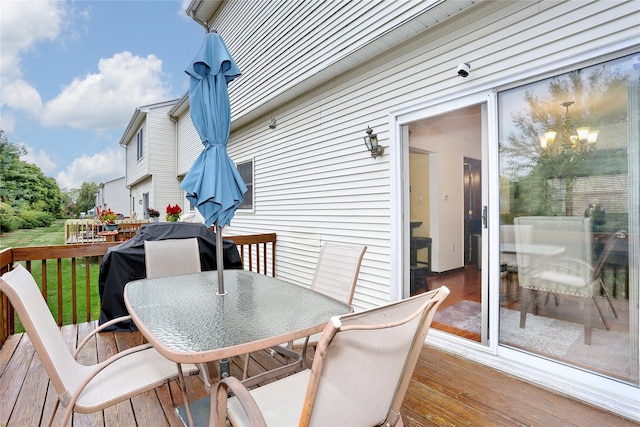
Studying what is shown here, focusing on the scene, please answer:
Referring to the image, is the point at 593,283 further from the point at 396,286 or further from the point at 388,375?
the point at 388,375

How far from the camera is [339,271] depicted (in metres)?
2.62

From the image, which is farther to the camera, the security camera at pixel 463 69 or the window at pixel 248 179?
the window at pixel 248 179

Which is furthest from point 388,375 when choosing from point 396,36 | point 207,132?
point 396,36

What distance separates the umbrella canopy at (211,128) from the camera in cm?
204

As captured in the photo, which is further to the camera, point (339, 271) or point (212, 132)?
point (339, 271)

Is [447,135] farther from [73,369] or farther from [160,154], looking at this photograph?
[160,154]

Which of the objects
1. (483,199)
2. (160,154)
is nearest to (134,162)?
(160,154)

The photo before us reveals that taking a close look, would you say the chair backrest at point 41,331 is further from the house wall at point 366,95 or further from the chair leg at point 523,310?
the chair leg at point 523,310

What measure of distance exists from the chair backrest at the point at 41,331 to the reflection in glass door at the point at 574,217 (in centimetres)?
295

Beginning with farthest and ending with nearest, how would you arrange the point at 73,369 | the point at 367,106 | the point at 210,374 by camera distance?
1. the point at 367,106
2. the point at 210,374
3. the point at 73,369

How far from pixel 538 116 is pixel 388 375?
7.86 feet

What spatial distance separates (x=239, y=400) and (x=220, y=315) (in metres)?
0.65

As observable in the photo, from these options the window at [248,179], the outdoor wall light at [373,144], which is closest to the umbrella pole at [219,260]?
the outdoor wall light at [373,144]

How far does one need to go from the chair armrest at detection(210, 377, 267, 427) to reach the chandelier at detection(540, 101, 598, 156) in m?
2.64
